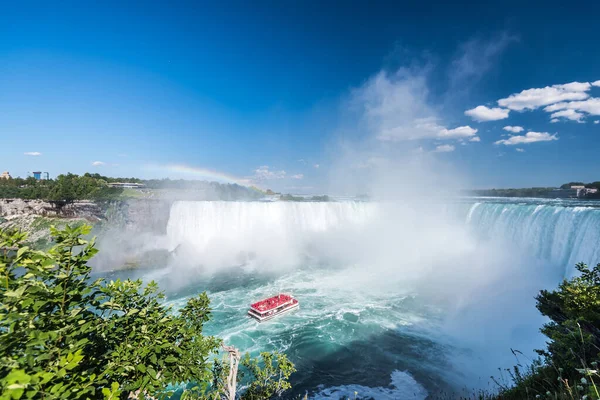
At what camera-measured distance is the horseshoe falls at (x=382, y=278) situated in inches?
532

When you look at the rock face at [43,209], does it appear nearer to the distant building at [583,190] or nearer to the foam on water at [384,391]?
the foam on water at [384,391]

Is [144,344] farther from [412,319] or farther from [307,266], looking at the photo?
[307,266]

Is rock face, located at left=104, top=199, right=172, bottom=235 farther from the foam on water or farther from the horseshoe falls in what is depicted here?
the foam on water

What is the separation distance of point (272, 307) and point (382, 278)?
13625mm

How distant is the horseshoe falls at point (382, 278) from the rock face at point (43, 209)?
19.1 meters

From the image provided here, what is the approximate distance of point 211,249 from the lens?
3588 centimetres

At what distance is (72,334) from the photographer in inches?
108

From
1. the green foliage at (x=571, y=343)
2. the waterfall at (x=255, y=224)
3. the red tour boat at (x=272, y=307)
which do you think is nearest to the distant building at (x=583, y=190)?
the waterfall at (x=255, y=224)

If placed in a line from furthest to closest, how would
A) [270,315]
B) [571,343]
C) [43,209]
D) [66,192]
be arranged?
[66,192]
[43,209]
[270,315]
[571,343]

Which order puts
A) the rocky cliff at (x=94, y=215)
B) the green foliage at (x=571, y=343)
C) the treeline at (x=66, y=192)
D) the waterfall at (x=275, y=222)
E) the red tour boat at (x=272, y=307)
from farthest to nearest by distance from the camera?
the treeline at (x=66, y=192) < the rocky cliff at (x=94, y=215) < the waterfall at (x=275, y=222) < the red tour boat at (x=272, y=307) < the green foliage at (x=571, y=343)

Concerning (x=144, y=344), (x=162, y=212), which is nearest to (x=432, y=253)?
(x=144, y=344)

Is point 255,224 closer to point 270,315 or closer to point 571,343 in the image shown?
point 270,315

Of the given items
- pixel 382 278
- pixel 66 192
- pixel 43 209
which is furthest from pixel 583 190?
pixel 43 209

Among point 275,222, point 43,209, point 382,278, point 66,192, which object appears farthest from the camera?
point 66,192
